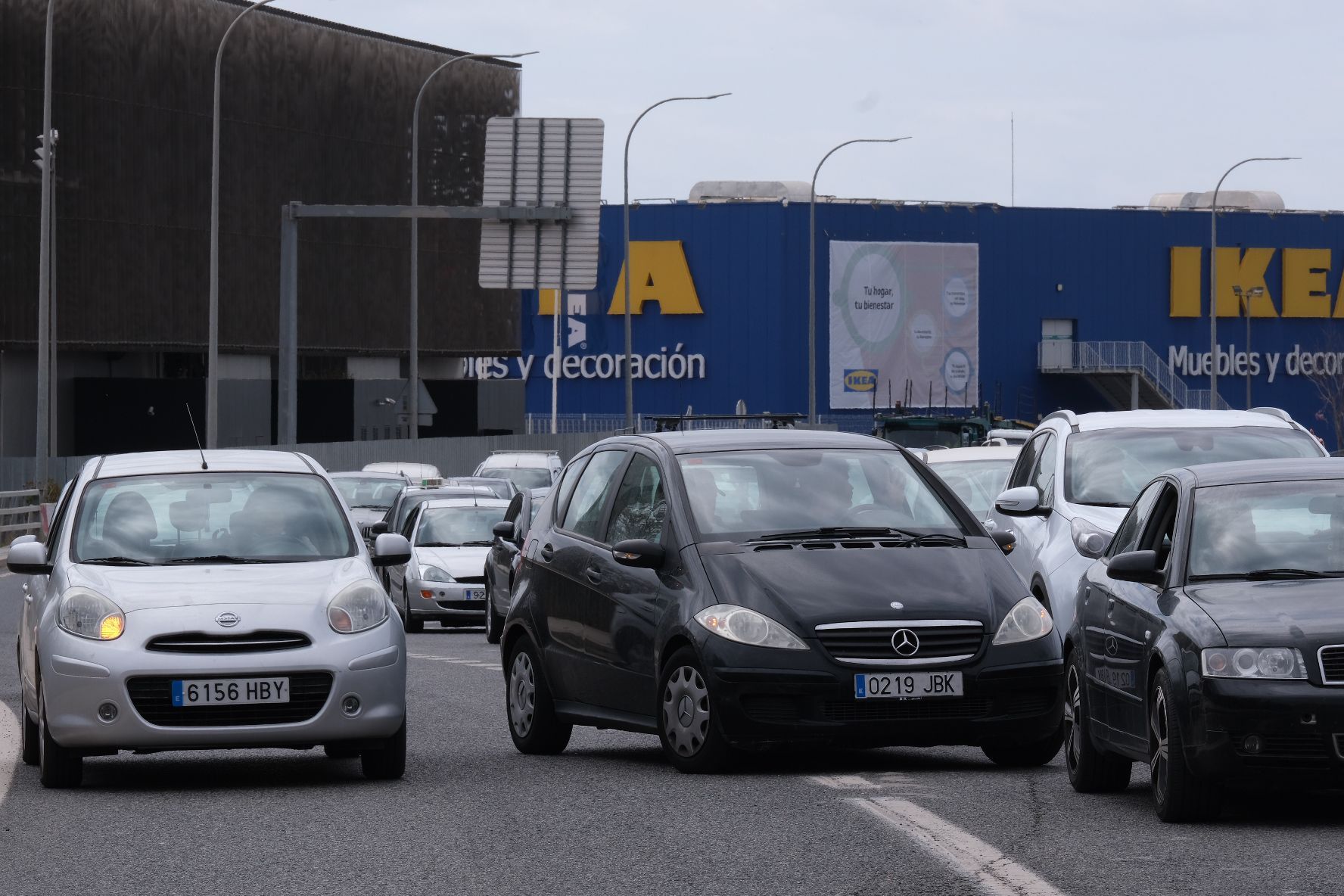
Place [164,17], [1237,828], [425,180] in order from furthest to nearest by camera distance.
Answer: [425,180] < [164,17] < [1237,828]

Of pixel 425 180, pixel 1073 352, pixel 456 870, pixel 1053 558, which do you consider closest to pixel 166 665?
pixel 456 870

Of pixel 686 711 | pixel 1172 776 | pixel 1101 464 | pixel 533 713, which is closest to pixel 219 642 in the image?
pixel 686 711

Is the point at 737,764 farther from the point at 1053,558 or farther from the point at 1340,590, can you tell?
the point at 1053,558

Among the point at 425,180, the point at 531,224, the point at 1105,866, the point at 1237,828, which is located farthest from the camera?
the point at 425,180

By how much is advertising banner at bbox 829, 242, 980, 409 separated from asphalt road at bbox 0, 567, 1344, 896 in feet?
262

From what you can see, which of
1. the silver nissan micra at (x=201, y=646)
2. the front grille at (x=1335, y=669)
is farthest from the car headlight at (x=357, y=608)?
the front grille at (x=1335, y=669)

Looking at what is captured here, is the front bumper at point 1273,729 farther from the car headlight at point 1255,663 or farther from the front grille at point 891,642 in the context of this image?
the front grille at point 891,642

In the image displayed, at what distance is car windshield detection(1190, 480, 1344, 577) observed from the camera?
947 centimetres

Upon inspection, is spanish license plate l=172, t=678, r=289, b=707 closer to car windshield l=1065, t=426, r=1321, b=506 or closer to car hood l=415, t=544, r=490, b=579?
car windshield l=1065, t=426, r=1321, b=506

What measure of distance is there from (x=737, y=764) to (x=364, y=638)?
1.73 m

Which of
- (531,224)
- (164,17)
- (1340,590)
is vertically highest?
(164,17)

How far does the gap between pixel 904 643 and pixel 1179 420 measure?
6042 millimetres

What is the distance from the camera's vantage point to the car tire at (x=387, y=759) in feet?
36.3

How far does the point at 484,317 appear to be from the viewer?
76875 mm
